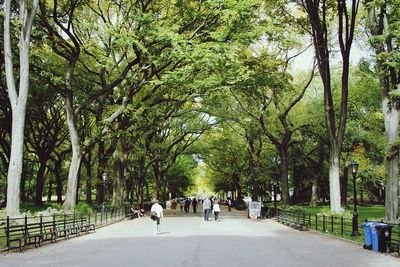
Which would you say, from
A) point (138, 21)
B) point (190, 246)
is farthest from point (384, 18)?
point (190, 246)

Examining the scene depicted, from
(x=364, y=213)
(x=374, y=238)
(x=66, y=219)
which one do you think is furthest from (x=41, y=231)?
(x=364, y=213)

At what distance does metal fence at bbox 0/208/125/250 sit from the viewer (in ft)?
55.9

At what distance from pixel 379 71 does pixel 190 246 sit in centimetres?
1269

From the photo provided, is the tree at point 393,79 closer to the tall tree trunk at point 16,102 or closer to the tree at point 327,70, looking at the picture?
the tree at point 327,70

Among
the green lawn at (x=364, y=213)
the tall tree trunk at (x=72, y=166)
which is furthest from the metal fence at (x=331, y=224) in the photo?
the tall tree trunk at (x=72, y=166)

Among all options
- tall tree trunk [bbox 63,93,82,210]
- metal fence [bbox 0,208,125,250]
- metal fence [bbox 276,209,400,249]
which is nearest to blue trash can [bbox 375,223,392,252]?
metal fence [bbox 276,209,400,249]

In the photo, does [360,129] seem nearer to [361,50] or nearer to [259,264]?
[361,50]

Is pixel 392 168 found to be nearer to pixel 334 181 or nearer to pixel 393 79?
pixel 334 181

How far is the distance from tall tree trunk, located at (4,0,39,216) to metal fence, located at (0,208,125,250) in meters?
1.16

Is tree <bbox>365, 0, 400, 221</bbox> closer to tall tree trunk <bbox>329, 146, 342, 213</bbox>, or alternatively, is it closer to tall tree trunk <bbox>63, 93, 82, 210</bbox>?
tall tree trunk <bbox>329, 146, 342, 213</bbox>

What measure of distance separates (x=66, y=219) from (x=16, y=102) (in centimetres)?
611

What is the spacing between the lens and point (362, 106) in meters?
42.7

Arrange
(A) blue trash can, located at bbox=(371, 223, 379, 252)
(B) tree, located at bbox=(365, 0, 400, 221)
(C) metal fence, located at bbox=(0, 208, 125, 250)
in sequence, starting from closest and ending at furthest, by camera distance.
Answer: (A) blue trash can, located at bbox=(371, 223, 379, 252) < (C) metal fence, located at bbox=(0, 208, 125, 250) < (B) tree, located at bbox=(365, 0, 400, 221)

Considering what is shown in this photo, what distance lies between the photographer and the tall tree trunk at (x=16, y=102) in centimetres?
2150
